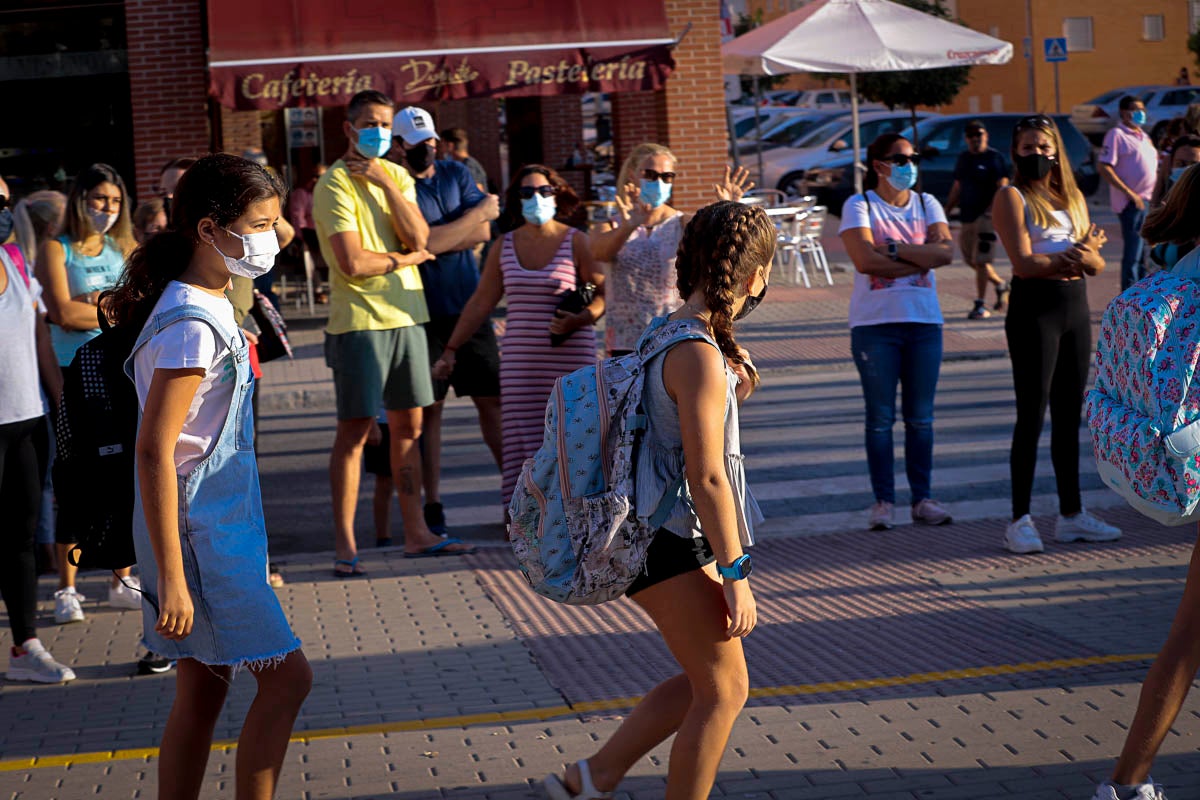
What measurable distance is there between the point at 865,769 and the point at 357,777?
1.60m

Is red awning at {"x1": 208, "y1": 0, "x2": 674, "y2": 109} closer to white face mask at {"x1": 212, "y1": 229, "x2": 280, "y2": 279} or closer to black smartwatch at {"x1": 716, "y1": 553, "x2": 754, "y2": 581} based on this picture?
white face mask at {"x1": 212, "y1": 229, "x2": 280, "y2": 279}

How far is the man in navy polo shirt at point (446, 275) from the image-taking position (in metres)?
7.86

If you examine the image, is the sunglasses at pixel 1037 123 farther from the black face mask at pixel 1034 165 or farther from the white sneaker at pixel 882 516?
the white sneaker at pixel 882 516

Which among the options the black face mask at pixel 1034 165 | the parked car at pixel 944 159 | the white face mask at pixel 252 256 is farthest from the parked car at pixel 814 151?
the white face mask at pixel 252 256

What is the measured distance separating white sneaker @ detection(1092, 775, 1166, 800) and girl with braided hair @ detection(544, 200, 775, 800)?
1.09m

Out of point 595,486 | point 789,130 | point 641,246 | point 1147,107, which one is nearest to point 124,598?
point 641,246

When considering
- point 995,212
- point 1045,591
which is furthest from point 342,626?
point 995,212

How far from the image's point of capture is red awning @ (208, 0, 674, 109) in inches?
607

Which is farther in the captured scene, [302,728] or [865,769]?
[302,728]

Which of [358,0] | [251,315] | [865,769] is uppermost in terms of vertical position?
[358,0]

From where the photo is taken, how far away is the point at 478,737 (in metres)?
5.05

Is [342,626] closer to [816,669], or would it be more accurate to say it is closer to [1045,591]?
[816,669]

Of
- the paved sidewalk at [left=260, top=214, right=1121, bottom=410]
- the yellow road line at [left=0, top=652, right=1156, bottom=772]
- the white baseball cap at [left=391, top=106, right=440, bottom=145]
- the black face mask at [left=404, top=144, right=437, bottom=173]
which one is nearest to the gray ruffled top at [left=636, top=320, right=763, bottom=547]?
the yellow road line at [left=0, top=652, right=1156, bottom=772]

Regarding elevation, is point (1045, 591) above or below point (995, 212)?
below
